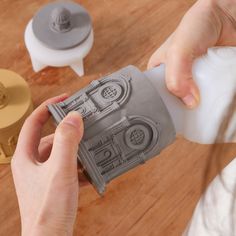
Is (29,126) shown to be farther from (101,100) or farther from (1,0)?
(1,0)

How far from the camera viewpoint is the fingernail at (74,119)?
1.87 ft

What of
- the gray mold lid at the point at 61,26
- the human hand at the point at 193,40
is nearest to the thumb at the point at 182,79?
the human hand at the point at 193,40

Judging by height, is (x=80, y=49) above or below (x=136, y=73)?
below

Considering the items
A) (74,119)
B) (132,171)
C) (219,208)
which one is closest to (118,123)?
(74,119)

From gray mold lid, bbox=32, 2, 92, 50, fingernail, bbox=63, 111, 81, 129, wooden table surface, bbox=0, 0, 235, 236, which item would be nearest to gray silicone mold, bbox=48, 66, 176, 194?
fingernail, bbox=63, 111, 81, 129

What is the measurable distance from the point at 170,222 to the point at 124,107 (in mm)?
307

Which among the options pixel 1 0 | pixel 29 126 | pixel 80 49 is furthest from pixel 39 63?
pixel 29 126

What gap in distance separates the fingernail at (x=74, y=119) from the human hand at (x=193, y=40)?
14 centimetres

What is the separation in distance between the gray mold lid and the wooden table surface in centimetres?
8

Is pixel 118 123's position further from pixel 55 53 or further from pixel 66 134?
pixel 55 53

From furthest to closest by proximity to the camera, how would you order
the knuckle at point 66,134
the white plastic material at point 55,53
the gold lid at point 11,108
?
the white plastic material at point 55,53, the gold lid at point 11,108, the knuckle at point 66,134

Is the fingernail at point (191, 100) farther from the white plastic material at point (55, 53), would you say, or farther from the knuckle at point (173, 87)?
the white plastic material at point (55, 53)

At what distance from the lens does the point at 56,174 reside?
56cm

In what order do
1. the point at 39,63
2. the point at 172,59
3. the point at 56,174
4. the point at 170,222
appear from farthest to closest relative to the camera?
the point at 39,63 → the point at 170,222 → the point at 172,59 → the point at 56,174
